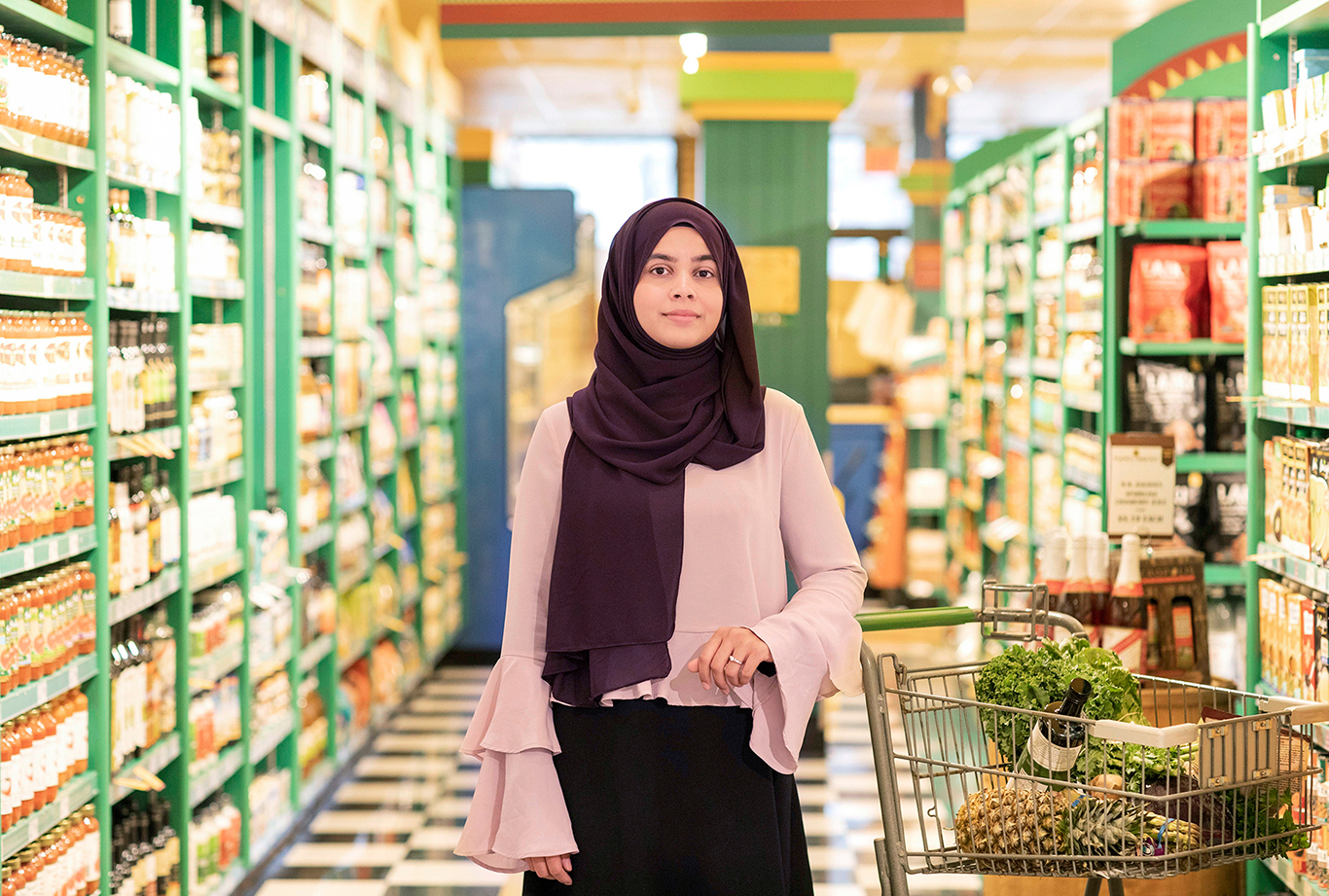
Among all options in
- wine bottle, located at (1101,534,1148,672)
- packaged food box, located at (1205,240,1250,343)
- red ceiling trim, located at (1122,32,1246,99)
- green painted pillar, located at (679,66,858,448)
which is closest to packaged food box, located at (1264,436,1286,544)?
wine bottle, located at (1101,534,1148,672)

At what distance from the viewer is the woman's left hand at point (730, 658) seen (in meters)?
1.91

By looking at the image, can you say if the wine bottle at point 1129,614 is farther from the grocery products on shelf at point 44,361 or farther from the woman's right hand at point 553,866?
the grocery products on shelf at point 44,361

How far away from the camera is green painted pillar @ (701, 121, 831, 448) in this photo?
603cm

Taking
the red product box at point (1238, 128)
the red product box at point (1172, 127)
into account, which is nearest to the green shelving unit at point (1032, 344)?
the red product box at point (1172, 127)

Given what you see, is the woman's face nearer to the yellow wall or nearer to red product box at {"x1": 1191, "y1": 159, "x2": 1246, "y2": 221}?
red product box at {"x1": 1191, "y1": 159, "x2": 1246, "y2": 221}

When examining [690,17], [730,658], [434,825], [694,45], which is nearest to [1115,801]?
[730,658]

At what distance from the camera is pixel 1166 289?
460 cm

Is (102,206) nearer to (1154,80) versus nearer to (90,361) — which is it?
(90,361)

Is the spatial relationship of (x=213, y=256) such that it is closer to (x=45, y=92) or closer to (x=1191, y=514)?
(x=45, y=92)

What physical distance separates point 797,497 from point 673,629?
0.95 feet

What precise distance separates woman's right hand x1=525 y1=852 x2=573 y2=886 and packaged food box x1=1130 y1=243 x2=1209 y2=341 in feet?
10.7

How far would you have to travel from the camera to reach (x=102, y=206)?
10.7 ft

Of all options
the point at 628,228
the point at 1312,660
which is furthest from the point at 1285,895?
the point at 628,228

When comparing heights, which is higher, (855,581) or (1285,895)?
(855,581)
